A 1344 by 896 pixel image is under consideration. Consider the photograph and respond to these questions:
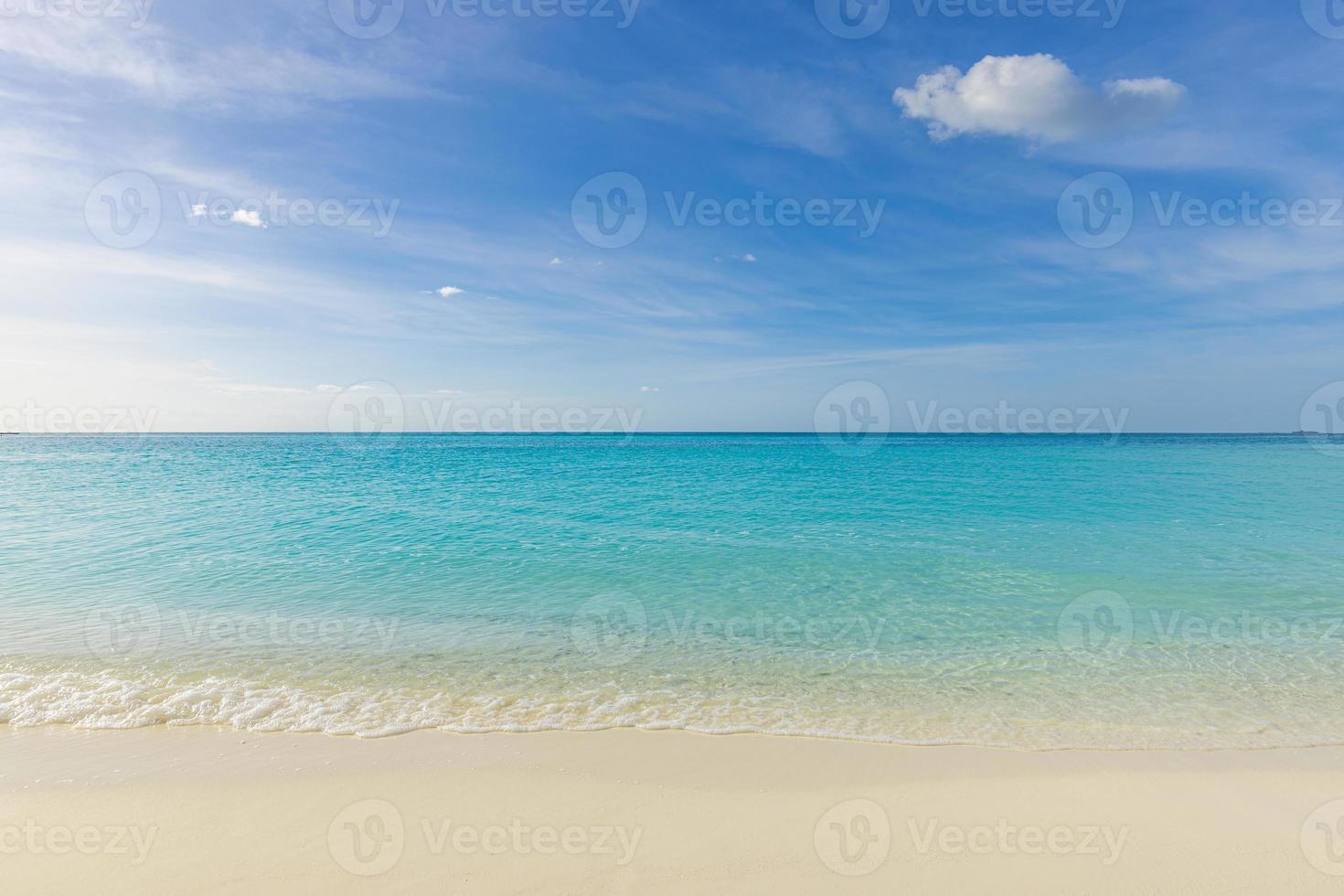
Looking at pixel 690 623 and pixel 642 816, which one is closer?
pixel 642 816

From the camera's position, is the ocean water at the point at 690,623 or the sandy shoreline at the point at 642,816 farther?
the ocean water at the point at 690,623

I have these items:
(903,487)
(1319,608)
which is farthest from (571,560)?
(903,487)

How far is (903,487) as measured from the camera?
1218 inches

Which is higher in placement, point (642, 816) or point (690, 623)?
point (690, 623)

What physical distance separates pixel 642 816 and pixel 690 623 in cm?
507

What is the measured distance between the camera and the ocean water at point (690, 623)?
6828 mm

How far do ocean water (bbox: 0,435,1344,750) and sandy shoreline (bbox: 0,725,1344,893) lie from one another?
479mm

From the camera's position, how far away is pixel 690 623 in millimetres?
9977

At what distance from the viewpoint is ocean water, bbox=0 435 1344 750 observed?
22.4ft

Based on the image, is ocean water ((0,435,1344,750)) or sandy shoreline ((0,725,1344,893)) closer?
sandy shoreline ((0,725,1344,893))

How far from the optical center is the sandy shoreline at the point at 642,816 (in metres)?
4.23

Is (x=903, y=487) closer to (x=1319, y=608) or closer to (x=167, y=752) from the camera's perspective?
(x=1319, y=608)

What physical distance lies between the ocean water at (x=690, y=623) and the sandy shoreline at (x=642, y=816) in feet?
1.57

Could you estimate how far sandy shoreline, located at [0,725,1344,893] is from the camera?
4.23 meters
